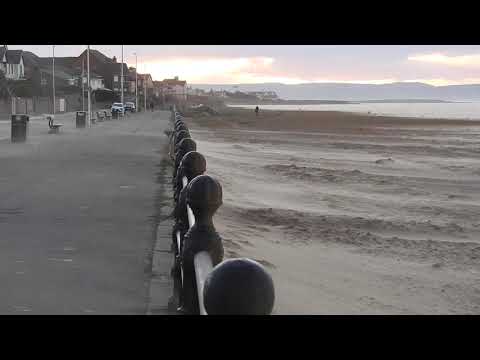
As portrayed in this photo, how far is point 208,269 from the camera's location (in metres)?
2.29

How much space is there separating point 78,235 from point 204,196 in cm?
423

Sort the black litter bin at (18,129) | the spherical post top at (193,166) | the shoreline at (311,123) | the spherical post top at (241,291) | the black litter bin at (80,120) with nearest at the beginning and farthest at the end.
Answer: the spherical post top at (241,291) < the spherical post top at (193,166) < the black litter bin at (18,129) < the black litter bin at (80,120) < the shoreline at (311,123)

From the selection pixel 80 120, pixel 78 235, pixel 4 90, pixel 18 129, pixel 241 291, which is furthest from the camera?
pixel 4 90

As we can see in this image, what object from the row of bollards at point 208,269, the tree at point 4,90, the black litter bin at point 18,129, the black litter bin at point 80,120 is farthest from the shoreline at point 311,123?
the row of bollards at point 208,269

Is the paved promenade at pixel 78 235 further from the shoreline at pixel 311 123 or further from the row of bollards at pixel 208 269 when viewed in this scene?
the shoreline at pixel 311 123

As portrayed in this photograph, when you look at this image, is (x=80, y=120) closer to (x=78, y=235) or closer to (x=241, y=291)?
(x=78, y=235)

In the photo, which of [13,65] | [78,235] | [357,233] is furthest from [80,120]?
[13,65]

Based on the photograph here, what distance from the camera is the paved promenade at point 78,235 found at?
14.8ft

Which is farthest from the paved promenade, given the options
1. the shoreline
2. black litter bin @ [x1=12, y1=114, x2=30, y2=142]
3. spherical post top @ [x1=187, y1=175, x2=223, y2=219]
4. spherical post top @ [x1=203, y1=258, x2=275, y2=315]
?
the shoreline

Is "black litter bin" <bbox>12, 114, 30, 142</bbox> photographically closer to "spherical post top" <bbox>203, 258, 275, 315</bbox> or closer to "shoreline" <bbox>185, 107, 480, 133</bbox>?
"spherical post top" <bbox>203, 258, 275, 315</bbox>

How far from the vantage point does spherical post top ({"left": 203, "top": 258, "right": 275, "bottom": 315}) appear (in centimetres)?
139

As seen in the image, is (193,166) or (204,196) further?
(193,166)
